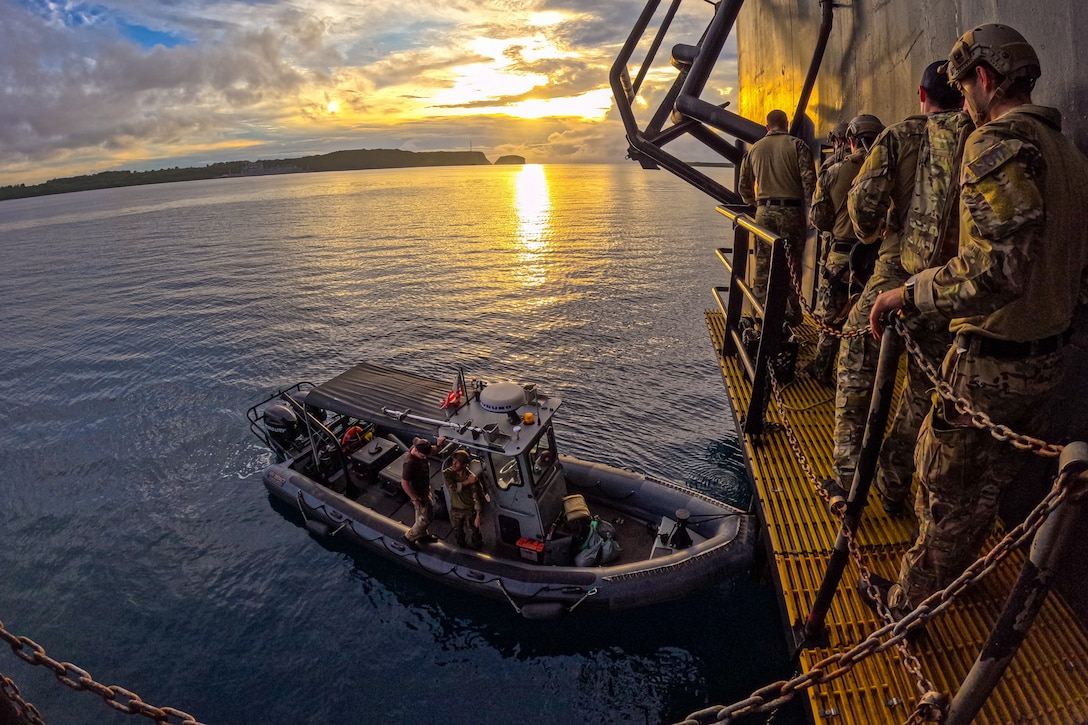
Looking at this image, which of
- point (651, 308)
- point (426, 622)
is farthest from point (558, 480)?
point (651, 308)

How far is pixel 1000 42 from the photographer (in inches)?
114

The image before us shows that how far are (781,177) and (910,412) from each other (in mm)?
4744

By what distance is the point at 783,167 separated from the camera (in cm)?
814

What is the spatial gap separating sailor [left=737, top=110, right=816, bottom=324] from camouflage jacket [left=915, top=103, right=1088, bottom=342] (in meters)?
5.03

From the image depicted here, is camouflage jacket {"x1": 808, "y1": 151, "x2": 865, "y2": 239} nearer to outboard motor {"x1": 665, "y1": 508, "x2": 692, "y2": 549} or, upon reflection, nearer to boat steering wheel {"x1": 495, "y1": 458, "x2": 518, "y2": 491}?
outboard motor {"x1": 665, "y1": 508, "x2": 692, "y2": 549}

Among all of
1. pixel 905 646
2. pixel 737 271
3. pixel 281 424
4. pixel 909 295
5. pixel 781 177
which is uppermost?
pixel 781 177

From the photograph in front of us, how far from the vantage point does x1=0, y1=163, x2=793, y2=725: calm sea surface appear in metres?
9.45

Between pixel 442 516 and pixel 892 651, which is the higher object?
pixel 892 651

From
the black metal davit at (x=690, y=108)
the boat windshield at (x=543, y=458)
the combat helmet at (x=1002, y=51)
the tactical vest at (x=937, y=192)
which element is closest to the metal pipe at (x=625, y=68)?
the black metal davit at (x=690, y=108)

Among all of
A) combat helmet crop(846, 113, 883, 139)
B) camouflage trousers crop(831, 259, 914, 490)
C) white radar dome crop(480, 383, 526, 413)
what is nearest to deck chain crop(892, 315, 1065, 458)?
camouflage trousers crop(831, 259, 914, 490)

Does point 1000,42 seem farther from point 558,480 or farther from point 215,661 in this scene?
point 215,661

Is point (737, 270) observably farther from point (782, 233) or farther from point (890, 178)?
point (890, 178)

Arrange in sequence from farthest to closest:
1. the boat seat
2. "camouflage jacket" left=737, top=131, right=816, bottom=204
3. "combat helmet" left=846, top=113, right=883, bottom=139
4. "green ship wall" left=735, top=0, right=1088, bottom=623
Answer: the boat seat < "camouflage jacket" left=737, top=131, right=816, bottom=204 < "combat helmet" left=846, top=113, right=883, bottom=139 < "green ship wall" left=735, top=0, right=1088, bottom=623

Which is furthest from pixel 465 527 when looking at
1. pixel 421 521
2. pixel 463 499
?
pixel 421 521
